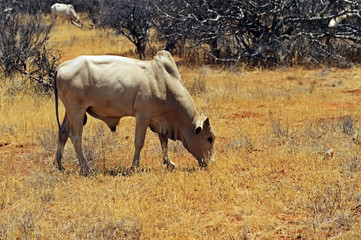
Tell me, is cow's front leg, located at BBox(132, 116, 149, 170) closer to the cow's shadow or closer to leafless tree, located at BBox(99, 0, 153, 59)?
the cow's shadow

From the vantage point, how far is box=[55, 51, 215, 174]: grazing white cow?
725cm

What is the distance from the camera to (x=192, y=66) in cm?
1805

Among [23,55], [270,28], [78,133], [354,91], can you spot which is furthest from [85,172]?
[270,28]

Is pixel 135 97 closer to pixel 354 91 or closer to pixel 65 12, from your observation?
pixel 354 91

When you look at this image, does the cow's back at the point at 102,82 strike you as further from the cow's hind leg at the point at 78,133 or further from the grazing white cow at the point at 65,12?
the grazing white cow at the point at 65,12

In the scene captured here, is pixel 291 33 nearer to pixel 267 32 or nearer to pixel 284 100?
pixel 267 32

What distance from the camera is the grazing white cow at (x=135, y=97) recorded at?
285 inches

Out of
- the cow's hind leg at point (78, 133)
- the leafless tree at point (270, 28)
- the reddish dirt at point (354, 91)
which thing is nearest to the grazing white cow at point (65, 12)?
the leafless tree at point (270, 28)

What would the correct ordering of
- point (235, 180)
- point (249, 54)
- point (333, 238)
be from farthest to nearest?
point (249, 54), point (235, 180), point (333, 238)

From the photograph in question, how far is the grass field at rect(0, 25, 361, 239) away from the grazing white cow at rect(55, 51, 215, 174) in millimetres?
486

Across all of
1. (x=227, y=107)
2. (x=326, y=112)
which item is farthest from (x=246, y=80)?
(x=326, y=112)

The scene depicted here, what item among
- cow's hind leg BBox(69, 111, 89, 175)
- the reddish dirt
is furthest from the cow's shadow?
the reddish dirt

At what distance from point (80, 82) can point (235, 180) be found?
101 inches

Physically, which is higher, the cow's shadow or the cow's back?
the cow's back
